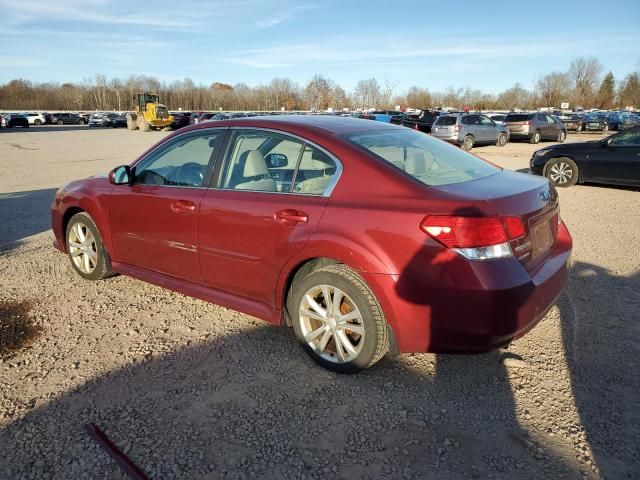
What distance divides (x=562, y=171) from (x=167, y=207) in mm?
10150

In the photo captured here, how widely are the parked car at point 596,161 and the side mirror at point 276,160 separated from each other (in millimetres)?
9439

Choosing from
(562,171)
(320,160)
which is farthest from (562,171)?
(320,160)

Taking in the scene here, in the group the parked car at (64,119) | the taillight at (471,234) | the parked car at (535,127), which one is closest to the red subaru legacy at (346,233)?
the taillight at (471,234)

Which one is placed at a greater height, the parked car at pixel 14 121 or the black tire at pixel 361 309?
the parked car at pixel 14 121

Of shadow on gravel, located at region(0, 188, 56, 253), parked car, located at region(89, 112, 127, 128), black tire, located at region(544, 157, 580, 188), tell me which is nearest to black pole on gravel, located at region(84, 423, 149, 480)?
shadow on gravel, located at region(0, 188, 56, 253)

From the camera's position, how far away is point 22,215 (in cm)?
820

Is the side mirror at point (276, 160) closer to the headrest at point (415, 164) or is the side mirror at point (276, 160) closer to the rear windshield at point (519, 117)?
the headrest at point (415, 164)

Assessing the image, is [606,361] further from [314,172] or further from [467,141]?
[467,141]

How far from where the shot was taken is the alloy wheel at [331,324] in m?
3.14

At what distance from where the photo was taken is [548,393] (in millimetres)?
3068

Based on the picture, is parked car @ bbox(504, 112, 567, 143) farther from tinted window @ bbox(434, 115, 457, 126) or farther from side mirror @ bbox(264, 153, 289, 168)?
side mirror @ bbox(264, 153, 289, 168)

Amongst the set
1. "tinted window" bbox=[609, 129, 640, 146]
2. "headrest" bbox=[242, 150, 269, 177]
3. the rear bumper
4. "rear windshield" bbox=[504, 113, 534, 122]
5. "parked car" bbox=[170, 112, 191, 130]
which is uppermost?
"parked car" bbox=[170, 112, 191, 130]

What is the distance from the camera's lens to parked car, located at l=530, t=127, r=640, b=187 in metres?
10.3

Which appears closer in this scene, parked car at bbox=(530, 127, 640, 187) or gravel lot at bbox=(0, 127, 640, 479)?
gravel lot at bbox=(0, 127, 640, 479)
